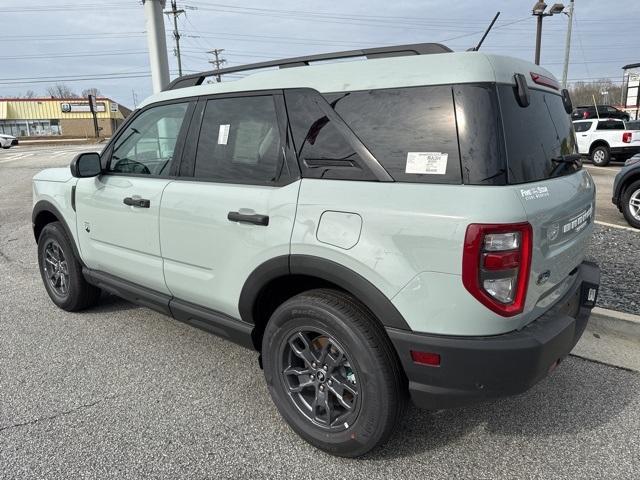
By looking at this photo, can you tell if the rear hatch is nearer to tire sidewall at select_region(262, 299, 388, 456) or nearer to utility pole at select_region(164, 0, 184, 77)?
tire sidewall at select_region(262, 299, 388, 456)

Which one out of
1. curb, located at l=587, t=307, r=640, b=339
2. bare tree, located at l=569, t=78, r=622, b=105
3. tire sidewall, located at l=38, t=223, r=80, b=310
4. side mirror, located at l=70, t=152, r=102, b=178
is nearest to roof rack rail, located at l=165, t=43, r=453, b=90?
side mirror, located at l=70, t=152, r=102, b=178

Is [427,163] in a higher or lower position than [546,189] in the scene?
higher

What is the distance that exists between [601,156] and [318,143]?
18086 mm

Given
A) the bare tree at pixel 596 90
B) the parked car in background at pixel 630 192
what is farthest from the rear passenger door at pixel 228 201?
the bare tree at pixel 596 90

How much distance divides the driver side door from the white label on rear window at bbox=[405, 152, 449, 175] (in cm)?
161

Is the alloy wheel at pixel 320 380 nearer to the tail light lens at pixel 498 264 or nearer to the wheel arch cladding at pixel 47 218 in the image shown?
the tail light lens at pixel 498 264

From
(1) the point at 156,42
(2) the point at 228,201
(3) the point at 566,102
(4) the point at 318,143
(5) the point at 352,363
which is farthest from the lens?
(1) the point at 156,42

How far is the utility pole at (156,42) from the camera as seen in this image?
362 inches

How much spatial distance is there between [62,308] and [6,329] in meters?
0.47

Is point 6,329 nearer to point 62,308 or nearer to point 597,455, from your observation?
point 62,308

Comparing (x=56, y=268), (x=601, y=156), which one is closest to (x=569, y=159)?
(x=56, y=268)

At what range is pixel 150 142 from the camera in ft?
11.4

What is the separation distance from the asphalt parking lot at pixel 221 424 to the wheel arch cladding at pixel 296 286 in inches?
22.1

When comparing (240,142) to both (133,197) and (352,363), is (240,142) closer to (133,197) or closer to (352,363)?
(133,197)
